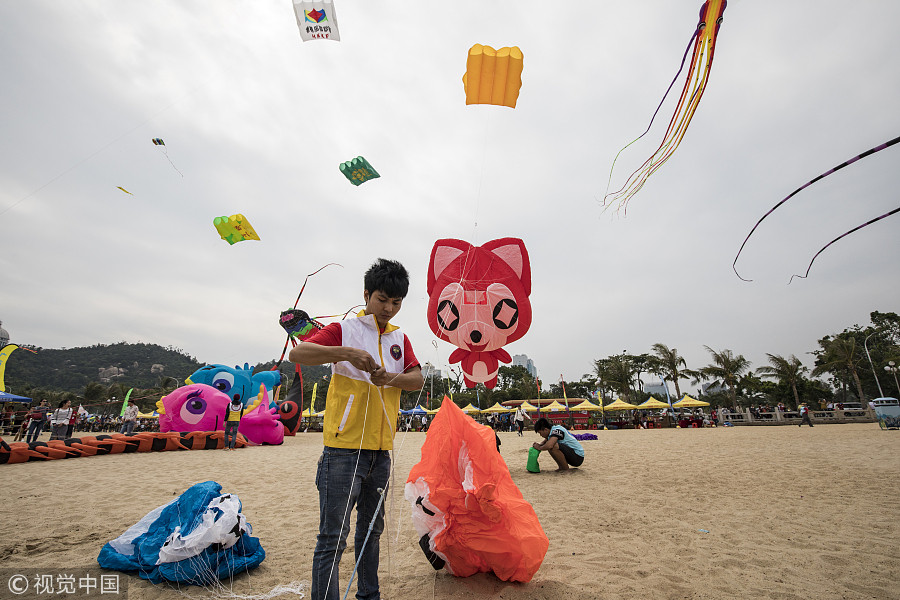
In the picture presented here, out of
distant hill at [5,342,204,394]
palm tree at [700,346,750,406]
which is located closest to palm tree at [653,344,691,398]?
palm tree at [700,346,750,406]

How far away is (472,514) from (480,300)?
2032 millimetres

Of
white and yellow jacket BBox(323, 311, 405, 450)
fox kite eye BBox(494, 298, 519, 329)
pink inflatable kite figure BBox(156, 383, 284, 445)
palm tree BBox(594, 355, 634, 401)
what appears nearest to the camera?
white and yellow jacket BBox(323, 311, 405, 450)

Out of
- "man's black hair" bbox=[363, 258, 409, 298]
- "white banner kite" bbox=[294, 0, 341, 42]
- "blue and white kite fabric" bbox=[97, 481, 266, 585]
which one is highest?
"white banner kite" bbox=[294, 0, 341, 42]

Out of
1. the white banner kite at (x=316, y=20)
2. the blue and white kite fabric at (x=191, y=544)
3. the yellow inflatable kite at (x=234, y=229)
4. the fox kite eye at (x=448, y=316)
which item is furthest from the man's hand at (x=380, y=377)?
the yellow inflatable kite at (x=234, y=229)

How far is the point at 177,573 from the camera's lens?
246cm

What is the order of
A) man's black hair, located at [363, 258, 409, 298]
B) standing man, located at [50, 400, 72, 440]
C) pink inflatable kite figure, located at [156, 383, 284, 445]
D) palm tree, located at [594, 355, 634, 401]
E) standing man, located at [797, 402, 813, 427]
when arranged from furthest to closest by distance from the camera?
1. palm tree, located at [594, 355, 634, 401]
2. standing man, located at [797, 402, 813, 427]
3. standing man, located at [50, 400, 72, 440]
4. pink inflatable kite figure, located at [156, 383, 284, 445]
5. man's black hair, located at [363, 258, 409, 298]

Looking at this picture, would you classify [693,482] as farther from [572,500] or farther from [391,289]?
[391,289]

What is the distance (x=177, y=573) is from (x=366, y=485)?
1613 mm

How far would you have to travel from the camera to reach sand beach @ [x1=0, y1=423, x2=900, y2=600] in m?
2.46

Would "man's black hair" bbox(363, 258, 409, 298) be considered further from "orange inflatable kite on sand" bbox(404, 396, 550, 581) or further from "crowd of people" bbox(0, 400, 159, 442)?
"crowd of people" bbox(0, 400, 159, 442)

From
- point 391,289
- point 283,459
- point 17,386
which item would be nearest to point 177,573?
point 391,289

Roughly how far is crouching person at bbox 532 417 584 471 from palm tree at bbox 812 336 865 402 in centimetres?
2996

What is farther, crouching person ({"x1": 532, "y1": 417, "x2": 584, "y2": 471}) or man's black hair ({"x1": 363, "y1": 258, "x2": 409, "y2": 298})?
crouching person ({"x1": 532, "y1": 417, "x2": 584, "y2": 471})

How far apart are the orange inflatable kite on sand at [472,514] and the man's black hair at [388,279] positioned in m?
1.14
